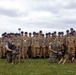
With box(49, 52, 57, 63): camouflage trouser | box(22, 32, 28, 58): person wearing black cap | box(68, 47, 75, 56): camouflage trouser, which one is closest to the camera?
box(49, 52, 57, 63): camouflage trouser

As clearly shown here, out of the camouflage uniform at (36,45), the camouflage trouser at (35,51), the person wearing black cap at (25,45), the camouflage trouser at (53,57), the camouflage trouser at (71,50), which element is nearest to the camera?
the camouflage trouser at (53,57)

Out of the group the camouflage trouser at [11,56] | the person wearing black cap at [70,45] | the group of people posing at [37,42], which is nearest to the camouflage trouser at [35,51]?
the group of people posing at [37,42]

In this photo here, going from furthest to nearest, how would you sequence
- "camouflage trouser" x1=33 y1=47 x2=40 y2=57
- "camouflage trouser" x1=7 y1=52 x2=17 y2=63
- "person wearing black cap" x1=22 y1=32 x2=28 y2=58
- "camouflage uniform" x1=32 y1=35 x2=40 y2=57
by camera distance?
"camouflage trouser" x1=33 y1=47 x2=40 y2=57
"camouflage uniform" x1=32 y1=35 x2=40 y2=57
"person wearing black cap" x1=22 y1=32 x2=28 y2=58
"camouflage trouser" x1=7 y1=52 x2=17 y2=63

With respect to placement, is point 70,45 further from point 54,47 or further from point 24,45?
point 24,45

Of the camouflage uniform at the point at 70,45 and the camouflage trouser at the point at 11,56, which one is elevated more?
the camouflage uniform at the point at 70,45

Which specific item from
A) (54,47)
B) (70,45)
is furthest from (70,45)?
(54,47)

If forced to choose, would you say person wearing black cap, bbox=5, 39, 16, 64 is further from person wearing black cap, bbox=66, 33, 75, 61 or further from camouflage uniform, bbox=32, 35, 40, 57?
camouflage uniform, bbox=32, 35, 40, 57

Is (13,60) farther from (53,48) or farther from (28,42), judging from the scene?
(28,42)

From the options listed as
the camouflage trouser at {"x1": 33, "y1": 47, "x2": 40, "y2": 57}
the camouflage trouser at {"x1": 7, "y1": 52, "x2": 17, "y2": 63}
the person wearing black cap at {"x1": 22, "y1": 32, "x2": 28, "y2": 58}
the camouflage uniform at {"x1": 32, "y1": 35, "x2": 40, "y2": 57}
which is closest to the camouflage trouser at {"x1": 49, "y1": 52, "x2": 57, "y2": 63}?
the camouflage trouser at {"x1": 7, "y1": 52, "x2": 17, "y2": 63}

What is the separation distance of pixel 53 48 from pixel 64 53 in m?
0.76

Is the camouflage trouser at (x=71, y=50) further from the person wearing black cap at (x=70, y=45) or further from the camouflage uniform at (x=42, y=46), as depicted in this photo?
the camouflage uniform at (x=42, y=46)

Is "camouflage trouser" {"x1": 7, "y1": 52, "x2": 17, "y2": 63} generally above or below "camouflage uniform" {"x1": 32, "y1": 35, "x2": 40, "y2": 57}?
below

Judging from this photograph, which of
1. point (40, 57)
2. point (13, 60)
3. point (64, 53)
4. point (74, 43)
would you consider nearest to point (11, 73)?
point (13, 60)

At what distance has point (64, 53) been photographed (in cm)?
2162
